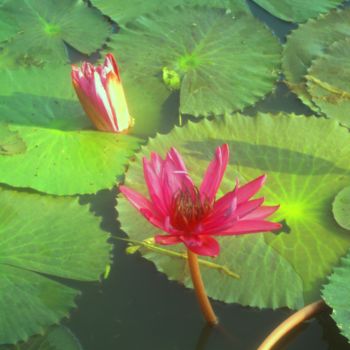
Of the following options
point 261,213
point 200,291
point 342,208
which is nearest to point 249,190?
point 261,213

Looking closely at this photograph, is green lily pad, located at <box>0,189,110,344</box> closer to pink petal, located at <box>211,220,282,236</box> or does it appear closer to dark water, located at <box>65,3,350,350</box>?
dark water, located at <box>65,3,350,350</box>

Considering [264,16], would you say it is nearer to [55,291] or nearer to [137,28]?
[137,28]

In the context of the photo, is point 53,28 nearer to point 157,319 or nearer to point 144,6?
point 144,6

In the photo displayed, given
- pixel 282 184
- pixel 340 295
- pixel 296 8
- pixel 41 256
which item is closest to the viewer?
pixel 340 295

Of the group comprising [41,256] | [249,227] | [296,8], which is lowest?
[41,256]

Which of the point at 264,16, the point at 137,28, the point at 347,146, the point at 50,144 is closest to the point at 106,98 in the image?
the point at 50,144

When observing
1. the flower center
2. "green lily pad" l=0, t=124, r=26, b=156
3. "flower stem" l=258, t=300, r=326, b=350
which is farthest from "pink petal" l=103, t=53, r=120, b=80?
"flower stem" l=258, t=300, r=326, b=350
